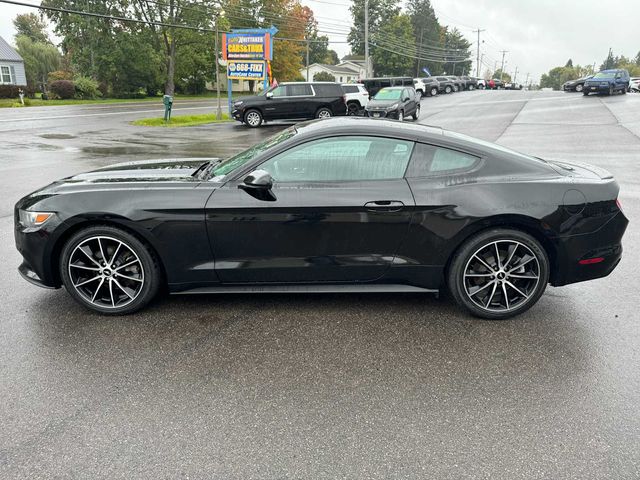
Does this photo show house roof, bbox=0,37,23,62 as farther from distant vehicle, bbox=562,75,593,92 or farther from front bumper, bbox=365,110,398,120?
distant vehicle, bbox=562,75,593,92

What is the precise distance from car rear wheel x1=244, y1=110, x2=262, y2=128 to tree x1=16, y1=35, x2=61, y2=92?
50.9 metres

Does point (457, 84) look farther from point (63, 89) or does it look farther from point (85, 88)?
point (63, 89)

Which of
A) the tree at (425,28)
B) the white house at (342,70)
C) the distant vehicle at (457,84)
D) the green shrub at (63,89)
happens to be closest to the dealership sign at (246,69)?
the green shrub at (63,89)

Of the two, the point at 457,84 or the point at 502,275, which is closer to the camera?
the point at 502,275

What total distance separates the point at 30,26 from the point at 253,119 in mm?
95829

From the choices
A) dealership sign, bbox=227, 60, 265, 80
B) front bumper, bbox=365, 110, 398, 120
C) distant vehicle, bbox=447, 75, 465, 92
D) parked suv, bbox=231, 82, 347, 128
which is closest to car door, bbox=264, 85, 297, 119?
parked suv, bbox=231, 82, 347, 128

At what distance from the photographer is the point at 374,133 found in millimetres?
3885

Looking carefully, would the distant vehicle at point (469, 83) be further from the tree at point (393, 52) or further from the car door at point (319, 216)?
the car door at point (319, 216)

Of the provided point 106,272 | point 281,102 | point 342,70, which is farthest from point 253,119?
point 342,70

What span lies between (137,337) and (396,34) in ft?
298

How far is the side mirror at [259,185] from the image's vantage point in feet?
11.7

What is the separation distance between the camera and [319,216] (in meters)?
3.73

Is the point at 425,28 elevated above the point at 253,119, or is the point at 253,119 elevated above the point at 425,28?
the point at 425,28

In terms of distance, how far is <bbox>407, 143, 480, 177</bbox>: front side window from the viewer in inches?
151
